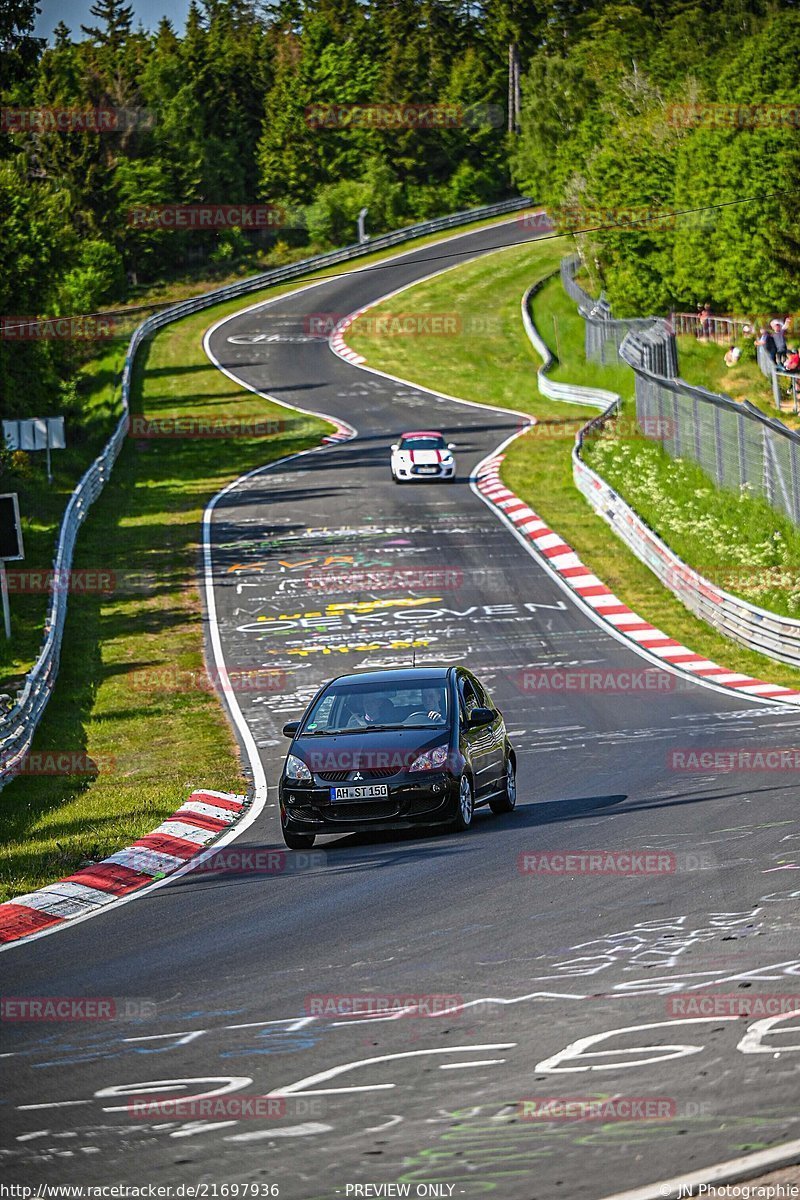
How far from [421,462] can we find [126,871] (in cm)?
3144

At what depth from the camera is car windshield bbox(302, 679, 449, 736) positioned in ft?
47.7

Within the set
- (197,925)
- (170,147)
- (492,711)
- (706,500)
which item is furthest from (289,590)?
(170,147)

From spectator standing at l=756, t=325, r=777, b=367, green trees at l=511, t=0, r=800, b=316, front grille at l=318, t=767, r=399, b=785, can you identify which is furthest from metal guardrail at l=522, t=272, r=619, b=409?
front grille at l=318, t=767, r=399, b=785

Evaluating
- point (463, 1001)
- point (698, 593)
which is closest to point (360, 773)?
point (463, 1001)

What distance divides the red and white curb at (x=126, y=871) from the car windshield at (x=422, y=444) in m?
27.8

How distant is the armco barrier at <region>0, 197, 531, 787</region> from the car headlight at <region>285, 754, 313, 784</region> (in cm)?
600

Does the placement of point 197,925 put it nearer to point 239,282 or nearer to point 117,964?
point 117,964

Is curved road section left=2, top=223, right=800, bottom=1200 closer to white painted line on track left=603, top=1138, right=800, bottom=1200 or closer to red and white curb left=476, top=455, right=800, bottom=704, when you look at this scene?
white painted line on track left=603, top=1138, right=800, bottom=1200

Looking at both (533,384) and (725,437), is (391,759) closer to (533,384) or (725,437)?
(725,437)

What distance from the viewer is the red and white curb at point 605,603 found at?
2352cm

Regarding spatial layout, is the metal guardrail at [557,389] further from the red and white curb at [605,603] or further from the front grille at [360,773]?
the front grille at [360,773]

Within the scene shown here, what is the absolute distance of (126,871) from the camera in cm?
1308

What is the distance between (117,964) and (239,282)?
80.5 m

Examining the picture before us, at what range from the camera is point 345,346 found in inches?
2869
